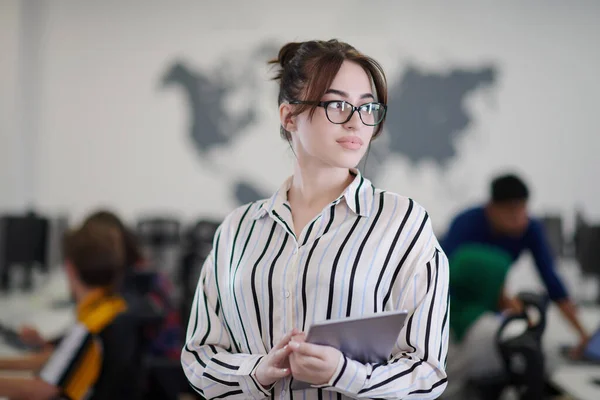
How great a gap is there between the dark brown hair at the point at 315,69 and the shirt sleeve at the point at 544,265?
6.12 ft

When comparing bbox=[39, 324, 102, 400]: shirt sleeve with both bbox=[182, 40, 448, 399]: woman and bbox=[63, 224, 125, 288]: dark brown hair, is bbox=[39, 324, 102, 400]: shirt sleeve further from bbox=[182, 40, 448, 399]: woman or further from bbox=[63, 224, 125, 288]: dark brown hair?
bbox=[182, 40, 448, 399]: woman

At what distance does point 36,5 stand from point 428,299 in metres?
5.38

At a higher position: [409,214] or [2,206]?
[409,214]

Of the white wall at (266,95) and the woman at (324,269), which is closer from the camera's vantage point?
the woman at (324,269)

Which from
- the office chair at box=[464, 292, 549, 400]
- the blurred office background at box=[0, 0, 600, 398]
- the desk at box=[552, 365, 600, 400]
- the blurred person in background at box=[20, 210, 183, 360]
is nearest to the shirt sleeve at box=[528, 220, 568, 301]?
the desk at box=[552, 365, 600, 400]

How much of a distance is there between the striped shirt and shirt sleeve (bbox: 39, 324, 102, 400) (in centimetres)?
81

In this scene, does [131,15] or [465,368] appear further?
[131,15]

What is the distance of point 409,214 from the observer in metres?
1.10

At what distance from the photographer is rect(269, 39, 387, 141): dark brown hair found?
1.08 m

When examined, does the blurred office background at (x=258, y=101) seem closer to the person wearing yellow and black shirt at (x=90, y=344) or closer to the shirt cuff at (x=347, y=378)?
the person wearing yellow and black shirt at (x=90, y=344)

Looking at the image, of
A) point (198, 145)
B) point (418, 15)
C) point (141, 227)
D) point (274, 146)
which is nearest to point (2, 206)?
point (141, 227)

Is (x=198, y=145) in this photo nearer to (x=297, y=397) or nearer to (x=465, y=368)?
(x=465, y=368)

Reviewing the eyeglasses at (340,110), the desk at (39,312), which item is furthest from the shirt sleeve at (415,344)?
the desk at (39,312)

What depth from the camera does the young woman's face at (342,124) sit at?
108 cm
